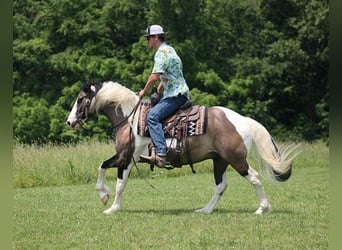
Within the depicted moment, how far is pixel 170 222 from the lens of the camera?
582cm

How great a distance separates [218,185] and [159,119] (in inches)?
40.6

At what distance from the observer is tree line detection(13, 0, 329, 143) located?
2438cm

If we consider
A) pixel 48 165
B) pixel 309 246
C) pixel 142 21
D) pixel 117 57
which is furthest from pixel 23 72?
pixel 309 246

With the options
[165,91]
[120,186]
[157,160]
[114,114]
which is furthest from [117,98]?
[120,186]

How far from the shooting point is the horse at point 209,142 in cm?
641

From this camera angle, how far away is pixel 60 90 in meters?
25.9

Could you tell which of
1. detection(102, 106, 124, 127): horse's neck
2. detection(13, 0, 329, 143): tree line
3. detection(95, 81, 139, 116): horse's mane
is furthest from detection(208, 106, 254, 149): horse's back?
detection(13, 0, 329, 143): tree line

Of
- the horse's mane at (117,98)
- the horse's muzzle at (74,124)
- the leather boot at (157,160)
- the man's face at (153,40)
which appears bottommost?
the leather boot at (157,160)

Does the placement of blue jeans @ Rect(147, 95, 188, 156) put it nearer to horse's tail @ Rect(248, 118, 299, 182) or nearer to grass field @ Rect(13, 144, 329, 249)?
grass field @ Rect(13, 144, 329, 249)

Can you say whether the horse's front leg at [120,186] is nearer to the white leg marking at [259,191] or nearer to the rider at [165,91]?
the rider at [165,91]

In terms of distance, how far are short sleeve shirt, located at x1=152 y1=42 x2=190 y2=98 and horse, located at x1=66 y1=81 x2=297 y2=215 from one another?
18.3 inches

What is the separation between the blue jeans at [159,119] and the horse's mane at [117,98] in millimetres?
527

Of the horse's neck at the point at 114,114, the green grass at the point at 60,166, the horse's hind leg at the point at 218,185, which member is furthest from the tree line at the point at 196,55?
the horse's hind leg at the point at 218,185

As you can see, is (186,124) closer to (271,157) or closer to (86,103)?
(271,157)
